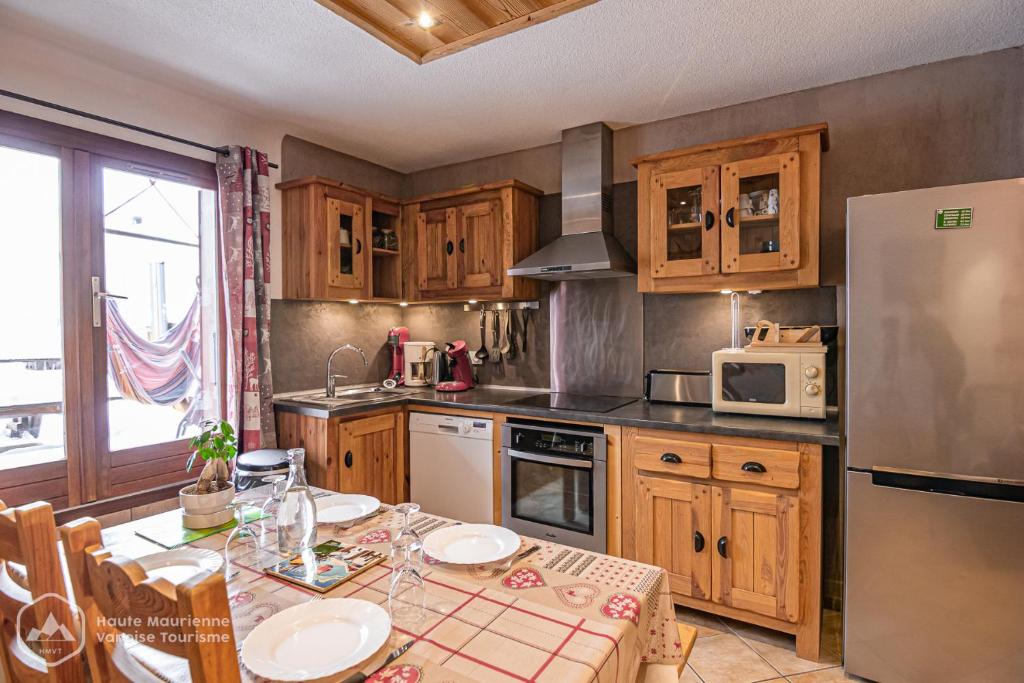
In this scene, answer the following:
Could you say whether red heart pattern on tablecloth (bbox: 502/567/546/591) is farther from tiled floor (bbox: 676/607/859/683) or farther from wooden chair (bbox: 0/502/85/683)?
tiled floor (bbox: 676/607/859/683)

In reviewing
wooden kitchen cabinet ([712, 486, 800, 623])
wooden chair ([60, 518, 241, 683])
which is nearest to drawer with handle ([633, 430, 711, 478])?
wooden kitchen cabinet ([712, 486, 800, 623])

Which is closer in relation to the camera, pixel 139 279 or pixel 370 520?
pixel 370 520

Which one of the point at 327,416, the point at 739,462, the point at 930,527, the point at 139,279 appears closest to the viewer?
the point at 930,527

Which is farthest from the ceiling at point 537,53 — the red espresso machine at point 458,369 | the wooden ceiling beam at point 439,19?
the red espresso machine at point 458,369

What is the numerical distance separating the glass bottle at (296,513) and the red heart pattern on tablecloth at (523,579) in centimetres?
46

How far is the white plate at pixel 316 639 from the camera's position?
820mm

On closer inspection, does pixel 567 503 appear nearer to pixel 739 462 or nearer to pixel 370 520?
pixel 739 462

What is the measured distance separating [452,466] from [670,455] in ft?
4.20

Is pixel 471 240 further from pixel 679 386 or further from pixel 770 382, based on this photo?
pixel 770 382

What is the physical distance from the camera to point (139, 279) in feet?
8.30

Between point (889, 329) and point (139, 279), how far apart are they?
10.5 feet

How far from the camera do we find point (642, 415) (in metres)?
2.54

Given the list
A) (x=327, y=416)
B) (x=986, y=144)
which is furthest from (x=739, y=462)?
(x=327, y=416)

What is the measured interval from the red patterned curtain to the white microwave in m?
2.38
